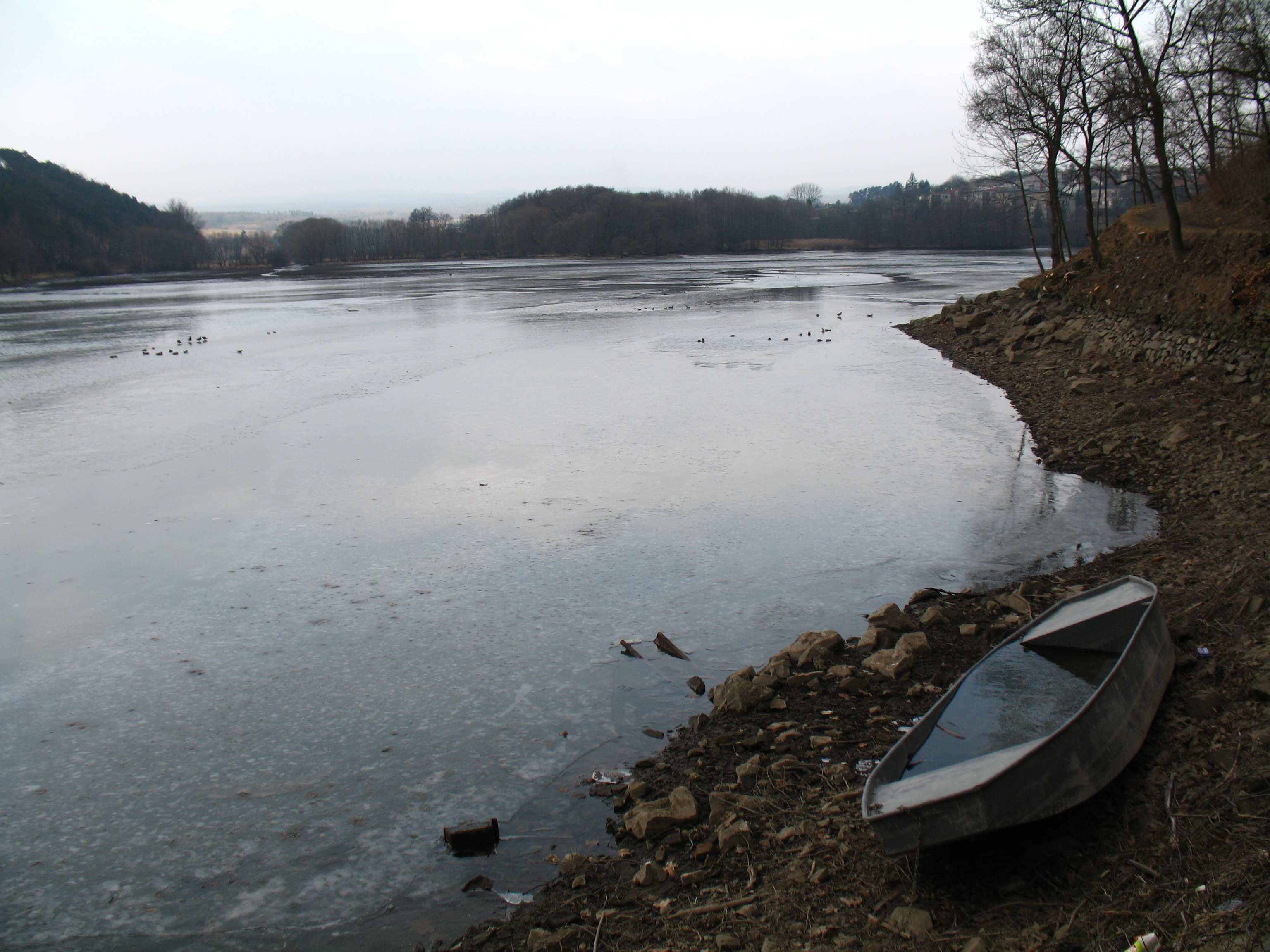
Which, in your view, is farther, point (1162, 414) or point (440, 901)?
point (1162, 414)

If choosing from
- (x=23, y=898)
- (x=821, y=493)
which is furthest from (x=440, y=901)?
(x=821, y=493)

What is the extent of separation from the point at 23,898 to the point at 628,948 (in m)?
2.60

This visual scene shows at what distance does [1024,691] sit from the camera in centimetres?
496

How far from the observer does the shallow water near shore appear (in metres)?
4.16

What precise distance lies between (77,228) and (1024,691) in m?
114

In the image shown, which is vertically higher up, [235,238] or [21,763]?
[235,238]

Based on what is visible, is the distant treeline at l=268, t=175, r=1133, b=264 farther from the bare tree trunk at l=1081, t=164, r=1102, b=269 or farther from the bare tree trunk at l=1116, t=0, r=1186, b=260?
the bare tree trunk at l=1116, t=0, r=1186, b=260

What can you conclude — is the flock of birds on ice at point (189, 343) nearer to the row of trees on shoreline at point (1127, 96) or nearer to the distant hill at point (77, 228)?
the row of trees on shoreline at point (1127, 96)

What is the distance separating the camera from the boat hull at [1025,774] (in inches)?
139

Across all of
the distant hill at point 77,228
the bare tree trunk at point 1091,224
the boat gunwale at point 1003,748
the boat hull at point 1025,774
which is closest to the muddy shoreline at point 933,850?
the boat hull at point 1025,774

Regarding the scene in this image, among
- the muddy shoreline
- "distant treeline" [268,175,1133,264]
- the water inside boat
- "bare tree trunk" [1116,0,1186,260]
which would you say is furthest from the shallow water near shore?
"distant treeline" [268,175,1133,264]

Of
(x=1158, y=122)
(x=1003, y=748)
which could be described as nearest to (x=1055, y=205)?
(x=1158, y=122)

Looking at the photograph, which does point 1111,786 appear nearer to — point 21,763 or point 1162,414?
point 21,763

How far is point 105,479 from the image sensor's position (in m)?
10.5
